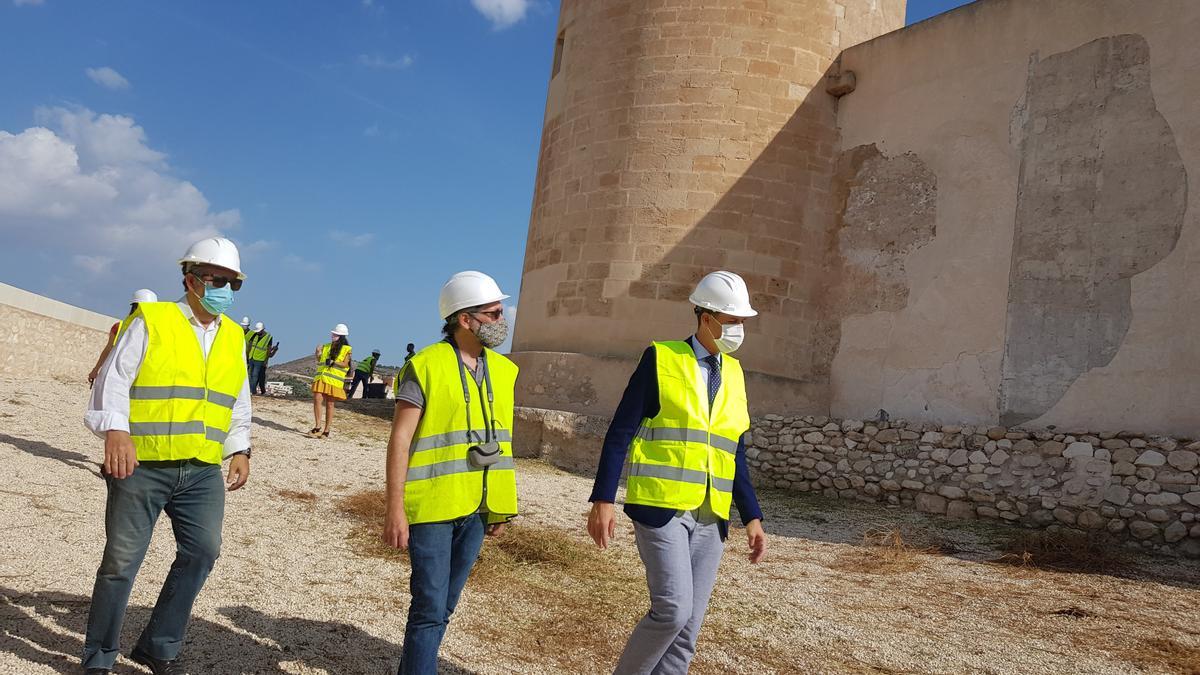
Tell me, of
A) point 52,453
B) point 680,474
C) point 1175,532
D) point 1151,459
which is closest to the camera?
point 680,474

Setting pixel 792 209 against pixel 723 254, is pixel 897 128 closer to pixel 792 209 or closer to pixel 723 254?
pixel 792 209

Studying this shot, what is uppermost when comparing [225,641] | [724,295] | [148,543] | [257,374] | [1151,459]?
[724,295]

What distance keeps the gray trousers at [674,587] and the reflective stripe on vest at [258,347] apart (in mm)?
14773

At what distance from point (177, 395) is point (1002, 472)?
7575 millimetres

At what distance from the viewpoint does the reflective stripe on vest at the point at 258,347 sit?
1647 centimetres

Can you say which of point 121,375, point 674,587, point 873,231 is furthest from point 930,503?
point 121,375

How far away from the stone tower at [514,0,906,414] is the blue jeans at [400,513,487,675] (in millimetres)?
8297

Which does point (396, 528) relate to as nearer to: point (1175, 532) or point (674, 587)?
point (674, 587)

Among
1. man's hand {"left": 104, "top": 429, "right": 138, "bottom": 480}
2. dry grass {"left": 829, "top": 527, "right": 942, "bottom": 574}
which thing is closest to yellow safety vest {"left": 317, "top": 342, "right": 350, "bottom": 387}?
dry grass {"left": 829, "top": 527, "right": 942, "bottom": 574}

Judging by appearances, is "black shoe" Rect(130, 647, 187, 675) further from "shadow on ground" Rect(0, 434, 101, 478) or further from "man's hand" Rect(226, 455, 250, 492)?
"shadow on ground" Rect(0, 434, 101, 478)

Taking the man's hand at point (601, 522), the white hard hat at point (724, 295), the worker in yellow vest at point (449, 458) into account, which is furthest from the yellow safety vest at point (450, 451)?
the white hard hat at point (724, 295)

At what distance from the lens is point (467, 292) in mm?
3260

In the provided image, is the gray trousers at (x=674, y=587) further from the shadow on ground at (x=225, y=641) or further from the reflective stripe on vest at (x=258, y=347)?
the reflective stripe on vest at (x=258, y=347)

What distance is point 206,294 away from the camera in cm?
343
